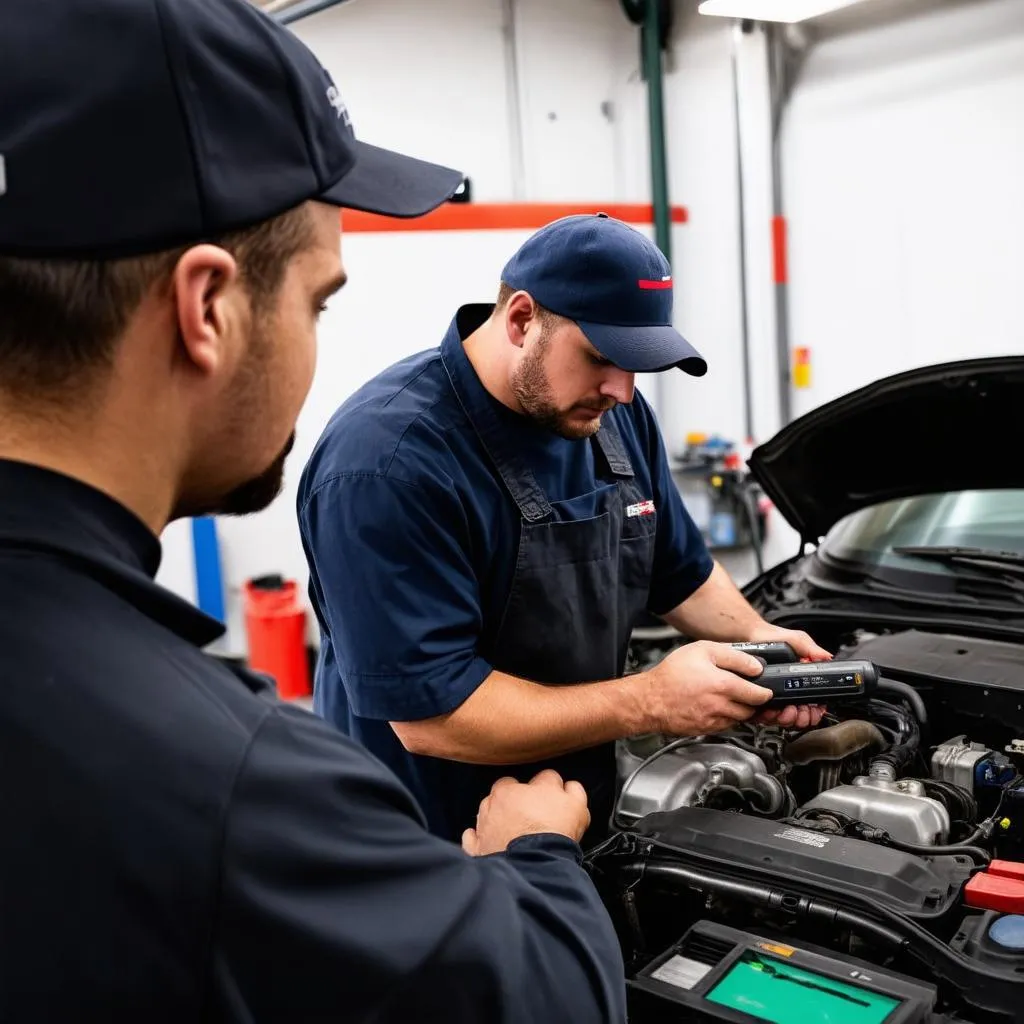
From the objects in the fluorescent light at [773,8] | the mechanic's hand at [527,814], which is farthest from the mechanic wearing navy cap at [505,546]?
the fluorescent light at [773,8]

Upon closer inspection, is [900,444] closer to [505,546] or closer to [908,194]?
[505,546]

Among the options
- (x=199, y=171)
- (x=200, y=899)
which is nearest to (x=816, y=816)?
(x=200, y=899)

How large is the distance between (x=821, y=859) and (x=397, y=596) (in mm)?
737

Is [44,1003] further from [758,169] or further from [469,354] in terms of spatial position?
[758,169]

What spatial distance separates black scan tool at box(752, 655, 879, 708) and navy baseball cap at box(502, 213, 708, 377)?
541mm

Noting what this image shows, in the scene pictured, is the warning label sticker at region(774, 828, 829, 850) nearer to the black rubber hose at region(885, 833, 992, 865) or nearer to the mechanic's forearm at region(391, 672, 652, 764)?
the black rubber hose at region(885, 833, 992, 865)

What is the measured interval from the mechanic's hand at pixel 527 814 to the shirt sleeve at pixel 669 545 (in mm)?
895

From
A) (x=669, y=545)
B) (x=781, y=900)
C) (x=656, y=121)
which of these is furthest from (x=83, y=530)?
(x=656, y=121)

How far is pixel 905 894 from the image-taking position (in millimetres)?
1556

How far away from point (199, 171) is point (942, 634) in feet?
6.65

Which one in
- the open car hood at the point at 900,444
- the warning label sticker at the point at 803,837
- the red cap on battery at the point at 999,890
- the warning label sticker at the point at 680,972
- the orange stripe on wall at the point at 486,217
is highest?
the orange stripe on wall at the point at 486,217

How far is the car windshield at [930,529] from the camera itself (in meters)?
2.49

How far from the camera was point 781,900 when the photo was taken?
158 cm

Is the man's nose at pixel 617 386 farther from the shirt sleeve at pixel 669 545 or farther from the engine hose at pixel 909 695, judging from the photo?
the engine hose at pixel 909 695
